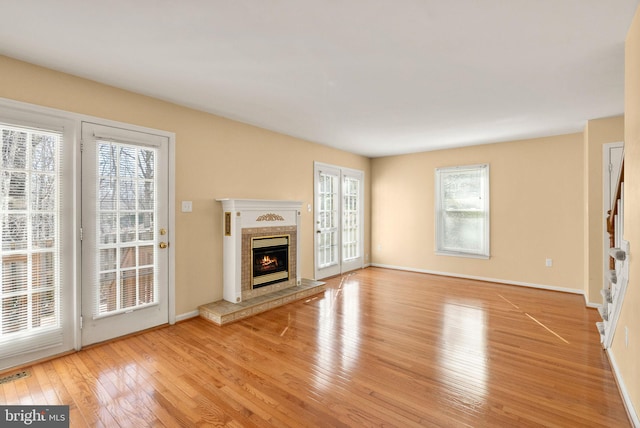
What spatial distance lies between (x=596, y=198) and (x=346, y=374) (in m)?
3.97

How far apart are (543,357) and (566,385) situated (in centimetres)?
45

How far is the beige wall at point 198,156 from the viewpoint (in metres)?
2.71

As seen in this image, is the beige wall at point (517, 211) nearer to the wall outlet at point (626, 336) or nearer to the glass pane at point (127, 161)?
the wall outlet at point (626, 336)

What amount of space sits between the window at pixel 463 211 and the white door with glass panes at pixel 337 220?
161cm

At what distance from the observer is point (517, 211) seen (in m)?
5.22

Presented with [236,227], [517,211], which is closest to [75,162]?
[236,227]

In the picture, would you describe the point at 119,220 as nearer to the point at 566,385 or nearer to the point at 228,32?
the point at 228,32

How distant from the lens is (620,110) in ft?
12.1

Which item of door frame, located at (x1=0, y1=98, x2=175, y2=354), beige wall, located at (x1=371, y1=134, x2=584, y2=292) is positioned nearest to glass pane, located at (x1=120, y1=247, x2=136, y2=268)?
door frame, located at (x1=0, y1=98, x2=175, y2=354)

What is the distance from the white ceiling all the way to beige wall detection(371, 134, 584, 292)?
1.19 meters

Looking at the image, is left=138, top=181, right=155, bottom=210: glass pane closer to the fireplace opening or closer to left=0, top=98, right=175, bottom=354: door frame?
left=0, top=98, right=175, bottom=354: door frame

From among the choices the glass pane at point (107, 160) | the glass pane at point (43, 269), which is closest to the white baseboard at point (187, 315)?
the glass pane at point (43, 269)

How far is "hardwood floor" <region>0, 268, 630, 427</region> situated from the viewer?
1.97 metres

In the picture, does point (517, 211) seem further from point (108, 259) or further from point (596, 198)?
point (108, 259)
